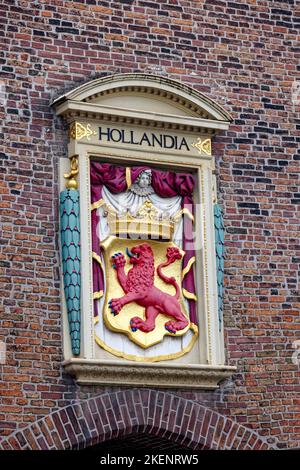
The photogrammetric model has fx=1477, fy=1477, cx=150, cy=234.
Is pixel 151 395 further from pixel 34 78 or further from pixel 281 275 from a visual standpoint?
pixel 34 78

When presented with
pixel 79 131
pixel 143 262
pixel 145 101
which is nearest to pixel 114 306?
pixel 143 262

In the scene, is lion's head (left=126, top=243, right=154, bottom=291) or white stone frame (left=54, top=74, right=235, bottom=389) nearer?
white stone frame (left=54, top=74, right=235, bottom=389)

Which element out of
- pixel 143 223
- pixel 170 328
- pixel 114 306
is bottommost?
pixel 170 328

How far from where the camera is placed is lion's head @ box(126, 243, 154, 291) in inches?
589

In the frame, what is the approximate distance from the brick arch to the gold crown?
1.62 meters

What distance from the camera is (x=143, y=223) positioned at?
49.6ft

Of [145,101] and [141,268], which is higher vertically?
[145,101]

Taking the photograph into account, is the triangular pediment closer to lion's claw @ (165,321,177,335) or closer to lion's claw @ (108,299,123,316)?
lion's claw @ (108,299,123,316)

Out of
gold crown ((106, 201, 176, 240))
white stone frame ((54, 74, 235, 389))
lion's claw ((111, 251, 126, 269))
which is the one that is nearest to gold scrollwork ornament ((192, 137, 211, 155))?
white stone frame ((54, 74, 235, 389))

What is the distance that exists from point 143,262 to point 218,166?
147cm

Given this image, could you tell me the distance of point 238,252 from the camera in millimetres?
15633

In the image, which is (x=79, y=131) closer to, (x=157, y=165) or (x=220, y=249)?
(x=157, y=165)

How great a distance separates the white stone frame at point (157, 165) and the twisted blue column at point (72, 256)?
6 cm

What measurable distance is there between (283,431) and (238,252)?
1932 mm
